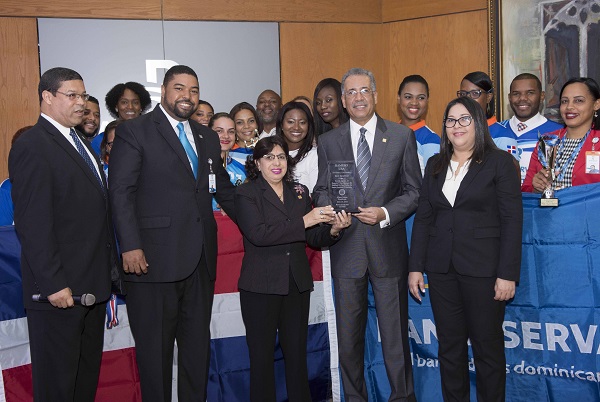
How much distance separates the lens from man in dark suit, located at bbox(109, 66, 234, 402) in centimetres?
342

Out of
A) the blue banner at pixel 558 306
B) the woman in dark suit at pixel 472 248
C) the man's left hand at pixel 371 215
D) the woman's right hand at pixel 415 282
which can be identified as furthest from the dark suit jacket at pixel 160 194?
the blue banner at pixel 558 306

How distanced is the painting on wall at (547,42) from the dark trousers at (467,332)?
13.7ft

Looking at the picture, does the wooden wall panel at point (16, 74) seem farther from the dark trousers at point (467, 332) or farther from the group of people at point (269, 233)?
the dark trousers at point (467, 332)

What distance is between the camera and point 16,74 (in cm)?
681

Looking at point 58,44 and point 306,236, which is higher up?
point 58,44

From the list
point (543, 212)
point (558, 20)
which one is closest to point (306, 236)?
point (543, 212)

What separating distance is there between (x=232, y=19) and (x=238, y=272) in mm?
4289

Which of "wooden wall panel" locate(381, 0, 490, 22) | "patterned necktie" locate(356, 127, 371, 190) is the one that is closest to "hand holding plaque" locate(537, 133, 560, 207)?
"patterned necktie" locate(356, 127, 371, 190)

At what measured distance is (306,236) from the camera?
3840 mm

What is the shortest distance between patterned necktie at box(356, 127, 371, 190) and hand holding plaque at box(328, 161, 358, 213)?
0.90ft

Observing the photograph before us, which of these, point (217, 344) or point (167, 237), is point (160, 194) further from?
point (217, 344)

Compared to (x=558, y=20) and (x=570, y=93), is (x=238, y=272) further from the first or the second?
(x=558, y=20)

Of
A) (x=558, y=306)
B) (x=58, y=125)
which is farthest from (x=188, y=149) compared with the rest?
(x=558, y=306)

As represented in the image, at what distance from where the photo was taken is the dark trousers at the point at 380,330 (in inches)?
150
